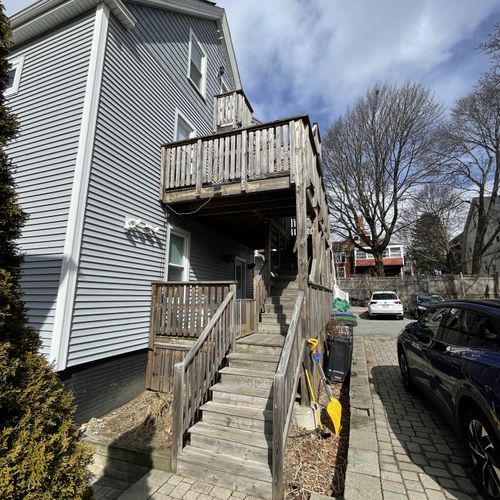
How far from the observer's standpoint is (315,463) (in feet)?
10.8

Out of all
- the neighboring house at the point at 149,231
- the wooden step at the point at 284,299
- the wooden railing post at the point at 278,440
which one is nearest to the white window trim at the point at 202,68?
the neighboring house at the point at 149,231

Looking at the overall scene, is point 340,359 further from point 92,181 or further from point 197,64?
point 197,64

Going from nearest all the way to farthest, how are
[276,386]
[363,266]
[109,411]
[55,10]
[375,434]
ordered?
[276,386] < [375,434] < [109,411] < [55,10] < [363,266]

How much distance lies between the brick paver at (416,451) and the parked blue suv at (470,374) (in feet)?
1.19

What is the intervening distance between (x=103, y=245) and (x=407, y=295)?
2297 centimetres

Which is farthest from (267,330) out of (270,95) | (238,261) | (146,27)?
(270,95)

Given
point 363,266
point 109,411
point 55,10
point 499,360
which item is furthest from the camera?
point 363,266

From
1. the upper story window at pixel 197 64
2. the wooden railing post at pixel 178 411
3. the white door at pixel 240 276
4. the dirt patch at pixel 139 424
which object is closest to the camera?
the wooden railing post at pixel 178 411

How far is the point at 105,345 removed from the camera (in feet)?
15.7

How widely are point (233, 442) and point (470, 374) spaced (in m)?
2.64

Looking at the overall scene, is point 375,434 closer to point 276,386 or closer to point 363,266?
point 276,386

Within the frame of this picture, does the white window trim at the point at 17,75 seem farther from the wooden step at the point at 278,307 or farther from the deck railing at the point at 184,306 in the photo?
the wooden step at the point at 278,307

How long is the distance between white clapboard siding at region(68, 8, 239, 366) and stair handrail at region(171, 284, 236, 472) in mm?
2009

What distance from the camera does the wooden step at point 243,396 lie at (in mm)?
3711
